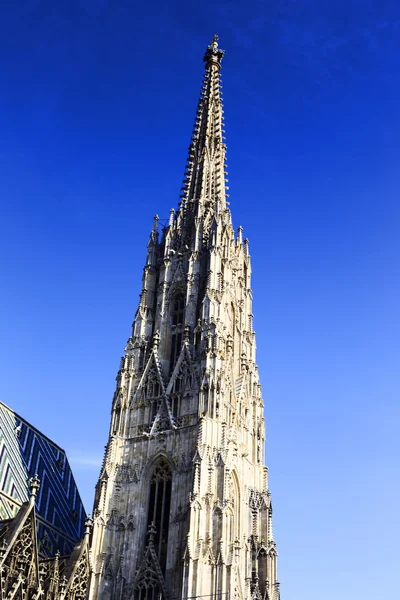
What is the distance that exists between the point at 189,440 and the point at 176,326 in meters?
9.59

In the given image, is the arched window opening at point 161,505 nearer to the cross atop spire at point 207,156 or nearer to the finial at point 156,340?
the finial at point 156,340

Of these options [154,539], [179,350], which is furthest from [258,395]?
[154,539]

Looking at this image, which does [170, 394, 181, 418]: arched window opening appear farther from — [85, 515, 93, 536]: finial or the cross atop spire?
the cross atop spire

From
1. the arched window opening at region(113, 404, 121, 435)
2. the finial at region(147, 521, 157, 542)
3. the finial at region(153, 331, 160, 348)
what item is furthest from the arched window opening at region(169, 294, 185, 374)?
the finial at region(147, 521, 157, 542)

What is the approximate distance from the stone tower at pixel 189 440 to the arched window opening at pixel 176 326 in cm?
8

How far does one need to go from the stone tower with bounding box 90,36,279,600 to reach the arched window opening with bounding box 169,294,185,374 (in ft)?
0.25

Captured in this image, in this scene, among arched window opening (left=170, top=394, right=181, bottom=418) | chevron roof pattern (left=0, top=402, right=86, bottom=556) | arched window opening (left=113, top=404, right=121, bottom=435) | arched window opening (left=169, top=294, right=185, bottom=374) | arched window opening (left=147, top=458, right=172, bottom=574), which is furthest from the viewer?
arched window opening (left=169, top=294, right=185, bottom=374)

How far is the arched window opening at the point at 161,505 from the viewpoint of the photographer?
4259cm

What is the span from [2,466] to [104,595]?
10.7m

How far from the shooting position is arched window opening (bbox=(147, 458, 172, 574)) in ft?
140

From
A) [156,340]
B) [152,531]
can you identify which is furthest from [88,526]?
[156,340]

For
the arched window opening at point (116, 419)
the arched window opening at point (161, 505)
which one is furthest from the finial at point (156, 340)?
the arched window opening at point (161, 505)

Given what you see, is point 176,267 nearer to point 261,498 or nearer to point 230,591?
point 261,498

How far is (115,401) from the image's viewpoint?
49.0 meters
